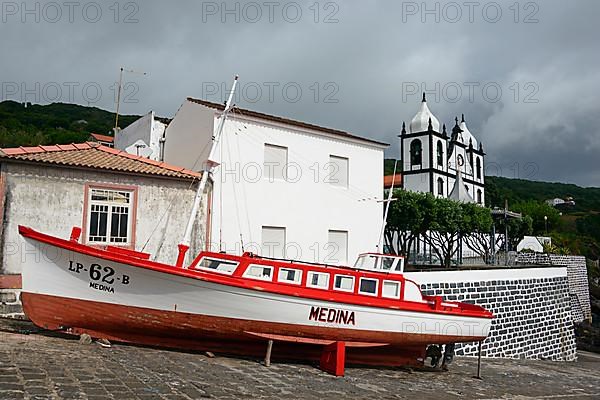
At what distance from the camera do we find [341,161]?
17953 mm

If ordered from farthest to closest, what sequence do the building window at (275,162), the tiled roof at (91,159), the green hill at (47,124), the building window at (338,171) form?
the green hill at (47,124) < the building window at (338,171) < the building window at (275,162) < the tiled roof at (91,159)

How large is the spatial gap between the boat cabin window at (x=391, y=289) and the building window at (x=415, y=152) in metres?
40.9

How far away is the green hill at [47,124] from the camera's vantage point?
1428 inches

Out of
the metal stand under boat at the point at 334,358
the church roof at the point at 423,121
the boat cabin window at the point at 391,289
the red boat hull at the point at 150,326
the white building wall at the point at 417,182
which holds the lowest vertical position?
the metal stand under boat at the point at 334,358

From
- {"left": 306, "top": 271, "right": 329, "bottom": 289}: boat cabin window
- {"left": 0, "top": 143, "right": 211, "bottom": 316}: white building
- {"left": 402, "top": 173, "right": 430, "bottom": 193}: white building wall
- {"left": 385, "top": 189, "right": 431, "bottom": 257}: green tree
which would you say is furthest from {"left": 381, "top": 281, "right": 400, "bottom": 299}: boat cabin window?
{"left": 402, "top": 173, "right": 430, "bottom": 193}: white building wall

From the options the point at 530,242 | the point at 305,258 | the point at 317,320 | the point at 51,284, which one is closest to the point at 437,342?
the point at 317,320

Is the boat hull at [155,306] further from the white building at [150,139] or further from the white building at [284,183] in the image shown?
the white building at [150,139]

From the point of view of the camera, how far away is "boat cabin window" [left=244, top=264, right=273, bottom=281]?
9.88m

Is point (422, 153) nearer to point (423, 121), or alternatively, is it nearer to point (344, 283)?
point (423, 121)

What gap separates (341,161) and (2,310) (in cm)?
1158

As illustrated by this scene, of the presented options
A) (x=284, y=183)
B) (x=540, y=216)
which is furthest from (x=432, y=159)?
(x=284, y=183)

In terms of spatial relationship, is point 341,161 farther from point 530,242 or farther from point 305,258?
point 530,242

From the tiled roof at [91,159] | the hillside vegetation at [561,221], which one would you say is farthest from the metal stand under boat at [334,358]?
the hillside vegetation at [561,221]

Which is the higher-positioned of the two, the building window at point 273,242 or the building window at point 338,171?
the building window at point 338,171
